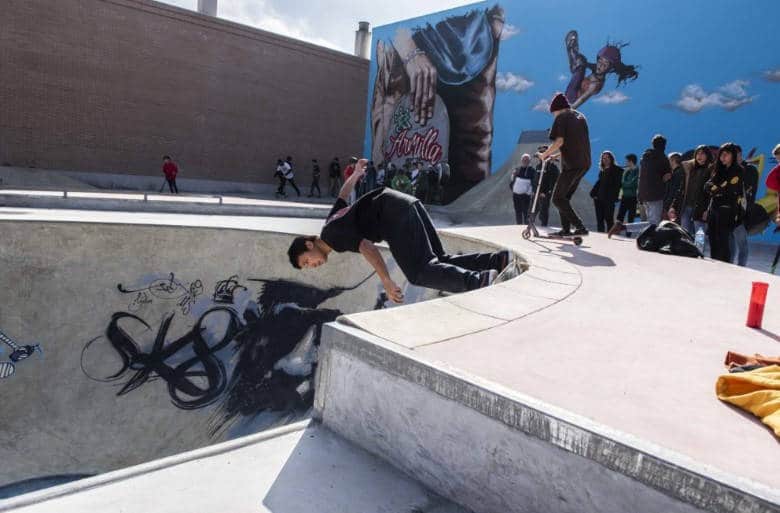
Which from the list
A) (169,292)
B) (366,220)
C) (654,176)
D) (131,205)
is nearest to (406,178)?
(131,205)

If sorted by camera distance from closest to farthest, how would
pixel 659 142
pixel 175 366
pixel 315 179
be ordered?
pixel 175 366 → pixel 659 142 → pixel 315 179

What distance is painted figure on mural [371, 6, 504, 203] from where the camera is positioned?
18625 millimetres

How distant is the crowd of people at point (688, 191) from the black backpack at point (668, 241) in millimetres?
280

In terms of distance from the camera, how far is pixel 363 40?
24.0 meters

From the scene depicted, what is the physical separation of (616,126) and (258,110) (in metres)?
13.5

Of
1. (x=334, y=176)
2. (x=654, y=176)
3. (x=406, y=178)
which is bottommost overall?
(x=654, y=176)

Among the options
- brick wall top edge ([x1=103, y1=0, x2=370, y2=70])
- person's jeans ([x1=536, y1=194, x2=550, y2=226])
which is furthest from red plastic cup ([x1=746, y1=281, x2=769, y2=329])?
brick wall top edge ([x1=103, y1=0, x2=370, y2=70])

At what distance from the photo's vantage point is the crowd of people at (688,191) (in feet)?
17.3

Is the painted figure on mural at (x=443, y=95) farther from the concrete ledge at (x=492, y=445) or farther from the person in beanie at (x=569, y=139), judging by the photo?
the concrete ledge at (x=492, y=445)

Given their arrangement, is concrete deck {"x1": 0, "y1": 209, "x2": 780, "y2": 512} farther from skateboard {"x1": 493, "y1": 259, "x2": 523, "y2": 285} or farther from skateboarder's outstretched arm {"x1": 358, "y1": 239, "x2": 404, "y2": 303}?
skateboarder's outstretched arm {"x1": 358, "y1": 239, "x2": 404, "y2": 303}

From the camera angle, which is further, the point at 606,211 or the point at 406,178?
the point at 406,178

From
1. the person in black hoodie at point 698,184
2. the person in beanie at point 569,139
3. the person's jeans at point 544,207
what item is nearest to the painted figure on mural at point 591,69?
the person's jeans at point 544,207

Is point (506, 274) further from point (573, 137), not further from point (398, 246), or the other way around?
point (573, 137)

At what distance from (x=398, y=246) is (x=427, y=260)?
9.3 inches
